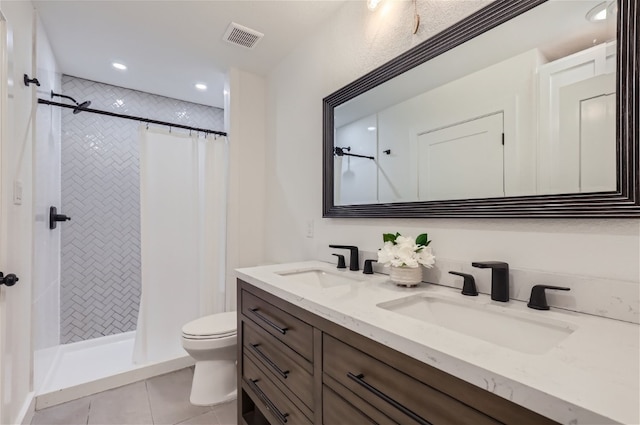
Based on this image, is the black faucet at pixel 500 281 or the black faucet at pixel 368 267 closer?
the black faucet at pixel 500 281

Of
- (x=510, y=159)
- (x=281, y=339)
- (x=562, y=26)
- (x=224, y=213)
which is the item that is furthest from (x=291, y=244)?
(x=562, y=26)

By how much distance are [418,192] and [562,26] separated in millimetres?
715

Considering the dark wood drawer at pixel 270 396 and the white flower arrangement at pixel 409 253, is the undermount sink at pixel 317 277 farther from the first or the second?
the dark wood drawer at pixel 270 396

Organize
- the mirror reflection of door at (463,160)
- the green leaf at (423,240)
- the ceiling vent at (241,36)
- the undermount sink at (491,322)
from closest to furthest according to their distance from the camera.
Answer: the undermount sink at (491,322), the mirror reflection of door at (463,160), the green leaf at (423,240), the ceiling vent at (241,36)

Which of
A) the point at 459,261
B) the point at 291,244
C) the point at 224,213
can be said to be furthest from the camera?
the point at 224,213

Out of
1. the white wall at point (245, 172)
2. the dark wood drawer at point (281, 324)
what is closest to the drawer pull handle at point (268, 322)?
the dark wood drawer at point (281, 324)

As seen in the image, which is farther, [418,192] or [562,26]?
[418,192]

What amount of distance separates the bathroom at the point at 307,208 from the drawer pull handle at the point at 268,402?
81cm

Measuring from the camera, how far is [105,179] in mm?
2805

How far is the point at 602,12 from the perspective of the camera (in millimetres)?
853

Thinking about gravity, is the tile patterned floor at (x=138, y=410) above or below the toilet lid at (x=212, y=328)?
below

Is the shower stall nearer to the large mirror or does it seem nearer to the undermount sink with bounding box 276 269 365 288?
the undermount sink with bounding box 276 269 365 288

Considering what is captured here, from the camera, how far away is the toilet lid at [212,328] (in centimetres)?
184

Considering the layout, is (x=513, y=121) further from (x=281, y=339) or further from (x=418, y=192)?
(x=281, y=339)
